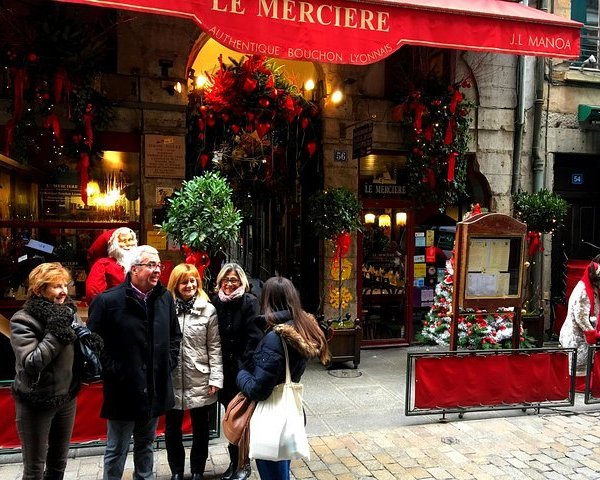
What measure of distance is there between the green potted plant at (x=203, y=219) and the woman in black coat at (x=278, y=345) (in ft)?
6.03

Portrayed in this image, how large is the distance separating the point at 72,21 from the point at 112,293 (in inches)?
176

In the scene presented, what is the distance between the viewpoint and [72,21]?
655 cm

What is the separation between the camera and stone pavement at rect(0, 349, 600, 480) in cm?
461

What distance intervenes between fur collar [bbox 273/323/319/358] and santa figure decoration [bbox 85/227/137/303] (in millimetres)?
1967

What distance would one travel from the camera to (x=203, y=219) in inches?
207

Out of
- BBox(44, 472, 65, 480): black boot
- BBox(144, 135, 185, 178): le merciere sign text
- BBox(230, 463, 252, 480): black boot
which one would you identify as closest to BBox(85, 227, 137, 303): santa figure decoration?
BBox(44, 472, 65, 480): black boot

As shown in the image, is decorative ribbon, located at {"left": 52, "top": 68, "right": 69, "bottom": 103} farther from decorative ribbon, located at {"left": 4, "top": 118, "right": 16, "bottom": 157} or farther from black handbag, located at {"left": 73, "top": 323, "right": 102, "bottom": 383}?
black handbag, located at {"left": 73, "top": 323, "right": 102, "bottom": 383}

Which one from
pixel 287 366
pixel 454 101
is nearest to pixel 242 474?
pixel 287 366

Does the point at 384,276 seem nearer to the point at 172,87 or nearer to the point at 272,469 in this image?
the point at 172,87

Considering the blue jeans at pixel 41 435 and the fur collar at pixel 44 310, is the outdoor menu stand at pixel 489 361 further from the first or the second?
the fur collar at pixel 44 310

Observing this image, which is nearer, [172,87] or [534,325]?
[172,87]

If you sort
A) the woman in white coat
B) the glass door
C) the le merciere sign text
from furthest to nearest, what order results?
the glass door
the le merciere sign text
the woman in white coat

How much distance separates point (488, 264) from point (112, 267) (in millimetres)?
4222

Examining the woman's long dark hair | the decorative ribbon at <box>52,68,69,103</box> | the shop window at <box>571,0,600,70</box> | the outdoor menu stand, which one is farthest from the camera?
the shop window at <box>571,0,600,70</box>
